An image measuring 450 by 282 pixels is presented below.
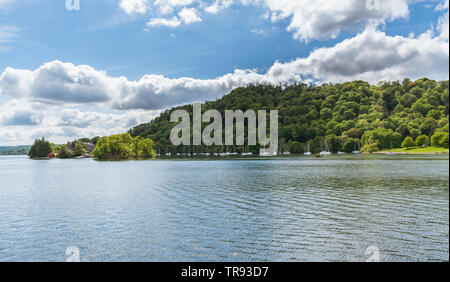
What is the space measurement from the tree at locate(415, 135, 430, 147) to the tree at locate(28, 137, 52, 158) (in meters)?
197

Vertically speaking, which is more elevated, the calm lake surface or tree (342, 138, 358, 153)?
tree (342, 138, 358, 153)

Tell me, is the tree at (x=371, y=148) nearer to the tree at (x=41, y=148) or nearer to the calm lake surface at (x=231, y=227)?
the calm lake surface at (x=231, y=227)

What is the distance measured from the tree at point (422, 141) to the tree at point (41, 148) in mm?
197491

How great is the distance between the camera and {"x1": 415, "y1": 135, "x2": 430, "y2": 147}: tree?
85.4 meters

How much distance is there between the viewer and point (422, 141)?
92062 mm

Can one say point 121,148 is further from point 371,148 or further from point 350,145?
point 350,145

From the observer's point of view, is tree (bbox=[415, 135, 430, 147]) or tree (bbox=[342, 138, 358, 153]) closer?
tree (bbox=[415, 135, 430, 147])

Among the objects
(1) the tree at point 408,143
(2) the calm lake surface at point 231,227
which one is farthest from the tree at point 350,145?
(2) the calm lake surface at point 231,227

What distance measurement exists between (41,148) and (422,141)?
201m

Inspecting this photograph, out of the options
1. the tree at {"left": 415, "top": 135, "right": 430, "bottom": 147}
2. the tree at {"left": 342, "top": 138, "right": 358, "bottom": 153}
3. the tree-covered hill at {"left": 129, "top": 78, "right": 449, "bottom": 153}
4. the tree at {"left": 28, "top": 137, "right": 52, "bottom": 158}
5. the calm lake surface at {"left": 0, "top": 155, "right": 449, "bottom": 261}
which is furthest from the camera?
the tree at {"left": 28, "top": 137, "right": 52, "bottom": 158}

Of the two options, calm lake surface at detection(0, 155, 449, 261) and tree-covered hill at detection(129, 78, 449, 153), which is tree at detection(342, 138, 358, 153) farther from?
calm lake surface at detection(0, 155, 449, 261)

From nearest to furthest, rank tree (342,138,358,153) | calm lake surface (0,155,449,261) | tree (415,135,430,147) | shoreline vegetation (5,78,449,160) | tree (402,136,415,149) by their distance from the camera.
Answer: calm lake surface (0,155,449,261), tree (415,135,430,147), shoreline vegetation (5,78,449,160), tree (402,136,415,149), tree (342,138,358,153)

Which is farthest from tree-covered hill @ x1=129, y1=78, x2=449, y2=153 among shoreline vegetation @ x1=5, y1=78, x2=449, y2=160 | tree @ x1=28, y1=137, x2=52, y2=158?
tree @ x1=28, y1=137, x2=52, y2=158

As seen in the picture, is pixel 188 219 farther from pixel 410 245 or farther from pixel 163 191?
pixel 163 191
